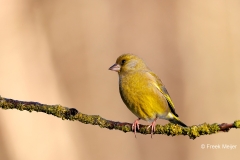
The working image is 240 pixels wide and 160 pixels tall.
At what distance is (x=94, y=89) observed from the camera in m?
6.09

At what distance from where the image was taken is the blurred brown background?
5719 millimetres

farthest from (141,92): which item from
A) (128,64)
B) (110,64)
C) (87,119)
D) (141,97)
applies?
(110,64)

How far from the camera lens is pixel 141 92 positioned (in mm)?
3127

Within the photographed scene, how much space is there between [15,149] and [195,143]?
7.88ft

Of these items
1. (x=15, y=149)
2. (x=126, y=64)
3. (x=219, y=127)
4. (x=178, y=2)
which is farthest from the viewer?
(x=178, y=2)

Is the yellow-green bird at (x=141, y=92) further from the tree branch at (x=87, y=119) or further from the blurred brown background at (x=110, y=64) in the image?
the blurred brown background at (x=110, y=64)

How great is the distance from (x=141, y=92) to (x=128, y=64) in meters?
0.43

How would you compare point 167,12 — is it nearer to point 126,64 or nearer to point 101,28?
point 101,28

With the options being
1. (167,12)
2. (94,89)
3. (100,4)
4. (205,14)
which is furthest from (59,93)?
(205,14)

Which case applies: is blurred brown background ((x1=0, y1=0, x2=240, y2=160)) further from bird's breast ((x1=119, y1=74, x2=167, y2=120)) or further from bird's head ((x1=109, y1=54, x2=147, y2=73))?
bird's breast ((x1=119, y1=74, x2=167, y2=120))

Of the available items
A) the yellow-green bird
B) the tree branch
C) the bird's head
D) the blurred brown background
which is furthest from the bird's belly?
the blurred brown background

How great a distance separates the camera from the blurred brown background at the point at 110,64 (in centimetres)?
572

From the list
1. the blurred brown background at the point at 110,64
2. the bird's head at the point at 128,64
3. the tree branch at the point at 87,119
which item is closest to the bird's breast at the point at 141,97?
the bird's head at the point at 128,64

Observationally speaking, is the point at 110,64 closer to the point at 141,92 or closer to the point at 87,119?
the point at 141,92
